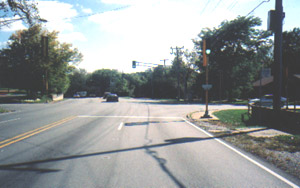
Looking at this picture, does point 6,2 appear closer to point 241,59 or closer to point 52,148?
point 52,148

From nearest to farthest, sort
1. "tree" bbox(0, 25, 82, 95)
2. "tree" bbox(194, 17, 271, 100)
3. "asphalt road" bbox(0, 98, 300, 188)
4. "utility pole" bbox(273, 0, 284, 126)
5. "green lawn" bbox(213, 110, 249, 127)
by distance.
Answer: "asphalt road" bbox(0, 98, 300, 188) → "utility pole" bbox(273, 0, 284, 126) → "green lawn" bbox(213, 110, 249, 127) → "tree" bbox(0, 25, 82, 95) → "tree" bbox(194, 17, 271, 100)

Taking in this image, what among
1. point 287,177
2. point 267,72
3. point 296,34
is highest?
point 296,34

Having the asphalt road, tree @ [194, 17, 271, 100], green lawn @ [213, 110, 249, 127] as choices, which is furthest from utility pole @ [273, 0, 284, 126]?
tree @ [194, 17, 271, 100]

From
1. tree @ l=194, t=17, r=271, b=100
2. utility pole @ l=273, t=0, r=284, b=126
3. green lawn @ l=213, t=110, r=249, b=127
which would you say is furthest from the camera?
tree @ l=194, t=17, r=271, b=100

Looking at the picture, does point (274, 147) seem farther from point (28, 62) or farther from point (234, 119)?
point (28, 62)

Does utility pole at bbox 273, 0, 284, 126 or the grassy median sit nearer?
the grassy median

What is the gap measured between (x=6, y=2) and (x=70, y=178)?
2122cm

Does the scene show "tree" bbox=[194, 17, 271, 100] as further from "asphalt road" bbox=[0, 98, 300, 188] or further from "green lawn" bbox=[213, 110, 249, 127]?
"asphalt road" bbox=[0, 98, 300, 188]

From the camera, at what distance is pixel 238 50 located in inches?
1800

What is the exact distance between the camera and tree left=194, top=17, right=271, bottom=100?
147ft

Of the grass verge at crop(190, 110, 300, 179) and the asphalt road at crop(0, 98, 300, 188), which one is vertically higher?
the asphalt road at crop(0, 98, 300, 188)

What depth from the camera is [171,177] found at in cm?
486

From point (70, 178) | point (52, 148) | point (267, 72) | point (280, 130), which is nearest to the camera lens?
point (70, 178)

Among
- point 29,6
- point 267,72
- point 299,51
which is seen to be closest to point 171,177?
point 267,72
